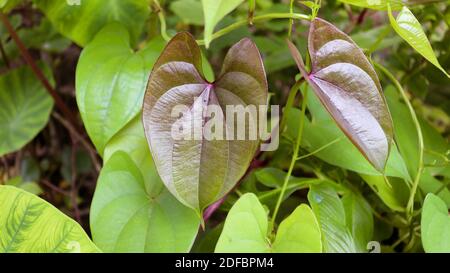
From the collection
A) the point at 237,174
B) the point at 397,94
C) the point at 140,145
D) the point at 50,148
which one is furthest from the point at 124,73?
the point at 50,148

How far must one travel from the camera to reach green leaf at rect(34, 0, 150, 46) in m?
0.63

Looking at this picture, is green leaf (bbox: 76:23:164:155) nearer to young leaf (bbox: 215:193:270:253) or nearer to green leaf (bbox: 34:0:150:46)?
green leaf (bbox: 34:0:150:46)

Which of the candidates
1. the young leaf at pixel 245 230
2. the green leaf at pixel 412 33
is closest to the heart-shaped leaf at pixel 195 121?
the young leaf at pixel 245 230

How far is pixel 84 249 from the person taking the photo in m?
0.44

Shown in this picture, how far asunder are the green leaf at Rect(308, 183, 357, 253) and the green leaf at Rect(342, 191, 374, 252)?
20 millimetres

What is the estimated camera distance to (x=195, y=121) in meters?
0.45

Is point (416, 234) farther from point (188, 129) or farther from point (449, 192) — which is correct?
point (188, 129)

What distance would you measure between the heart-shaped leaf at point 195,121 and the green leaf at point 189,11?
40 cm

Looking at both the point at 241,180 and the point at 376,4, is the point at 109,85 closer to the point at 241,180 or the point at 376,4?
the point at 241,180

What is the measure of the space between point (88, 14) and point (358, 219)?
16.7 inches

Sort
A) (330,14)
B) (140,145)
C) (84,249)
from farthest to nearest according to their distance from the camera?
(330,14) < (140,145) < (84,249)

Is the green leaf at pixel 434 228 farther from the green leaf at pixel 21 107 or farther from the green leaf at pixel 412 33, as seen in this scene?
the green leaf at pixel 21 107

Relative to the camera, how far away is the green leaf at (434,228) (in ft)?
1.50
